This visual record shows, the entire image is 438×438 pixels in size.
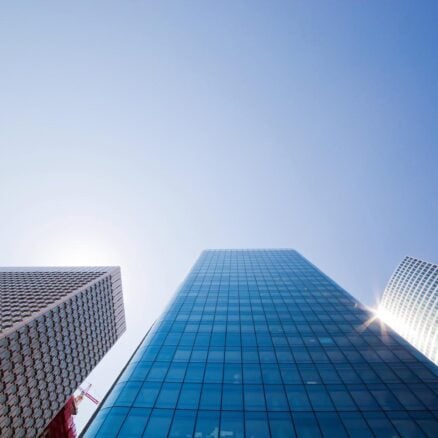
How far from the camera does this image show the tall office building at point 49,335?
55562mm

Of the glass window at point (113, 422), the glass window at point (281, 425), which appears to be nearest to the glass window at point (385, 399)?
the glass window at point (281, 425)

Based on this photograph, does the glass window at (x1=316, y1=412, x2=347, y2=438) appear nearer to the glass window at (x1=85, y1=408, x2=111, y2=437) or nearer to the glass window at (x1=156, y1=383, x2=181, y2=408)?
the glass window at (x1=156, y1=383, x2=181, y2=408)

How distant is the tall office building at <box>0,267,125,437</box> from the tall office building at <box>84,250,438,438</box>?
1444 inches

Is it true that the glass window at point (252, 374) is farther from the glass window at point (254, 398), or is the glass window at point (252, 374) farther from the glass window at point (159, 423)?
the glass window at point (159, 423)

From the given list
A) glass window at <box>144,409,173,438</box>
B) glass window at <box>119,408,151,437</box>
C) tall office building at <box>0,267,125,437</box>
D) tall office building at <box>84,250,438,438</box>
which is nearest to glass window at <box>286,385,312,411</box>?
tall office building at <box>84,250,438,438</box>

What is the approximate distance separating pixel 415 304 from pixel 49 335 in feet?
527

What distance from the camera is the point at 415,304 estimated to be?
153m

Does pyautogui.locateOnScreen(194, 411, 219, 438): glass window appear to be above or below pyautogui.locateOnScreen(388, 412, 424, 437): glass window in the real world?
below

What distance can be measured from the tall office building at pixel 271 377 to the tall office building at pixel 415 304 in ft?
407

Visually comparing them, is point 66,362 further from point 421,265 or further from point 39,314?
point 421,265

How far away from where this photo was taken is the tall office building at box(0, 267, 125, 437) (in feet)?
182

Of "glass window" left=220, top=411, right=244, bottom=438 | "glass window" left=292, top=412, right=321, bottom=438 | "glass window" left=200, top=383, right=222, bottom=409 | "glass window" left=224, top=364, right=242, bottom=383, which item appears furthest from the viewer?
"glass window" left=224, top=364, right=242, bottom=383

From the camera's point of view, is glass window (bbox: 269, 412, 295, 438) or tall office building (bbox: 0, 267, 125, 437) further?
tall office building (bbox: 0, 267, 125, 437)

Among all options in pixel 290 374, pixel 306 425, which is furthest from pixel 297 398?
pixel 290 374
